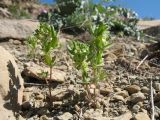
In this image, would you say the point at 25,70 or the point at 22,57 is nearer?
the point at 25,70

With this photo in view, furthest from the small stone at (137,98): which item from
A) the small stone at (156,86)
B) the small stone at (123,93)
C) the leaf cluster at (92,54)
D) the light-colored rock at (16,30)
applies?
the light-colored rock at (16,30)

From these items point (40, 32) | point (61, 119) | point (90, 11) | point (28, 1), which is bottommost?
point (61, 119)

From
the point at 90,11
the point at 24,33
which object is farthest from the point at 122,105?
the point at 90,11

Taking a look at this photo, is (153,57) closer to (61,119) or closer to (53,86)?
(53,86)

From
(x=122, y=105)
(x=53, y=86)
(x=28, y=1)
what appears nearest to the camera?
(x=122, y=105)

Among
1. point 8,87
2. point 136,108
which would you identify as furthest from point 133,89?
point 8,87

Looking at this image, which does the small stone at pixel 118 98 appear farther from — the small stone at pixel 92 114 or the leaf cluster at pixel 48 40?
the leaf cluster at pixel 48 40

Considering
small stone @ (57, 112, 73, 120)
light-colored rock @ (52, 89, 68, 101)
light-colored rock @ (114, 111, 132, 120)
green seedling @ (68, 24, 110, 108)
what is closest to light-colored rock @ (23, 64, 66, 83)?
light-colored rock @ (52, 89, 68, 101)

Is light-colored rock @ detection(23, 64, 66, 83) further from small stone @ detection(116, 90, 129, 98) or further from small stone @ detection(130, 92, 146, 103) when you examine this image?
small stone @ detection(130, 92, 146, 103)

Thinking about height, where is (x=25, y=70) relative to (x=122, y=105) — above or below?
above
